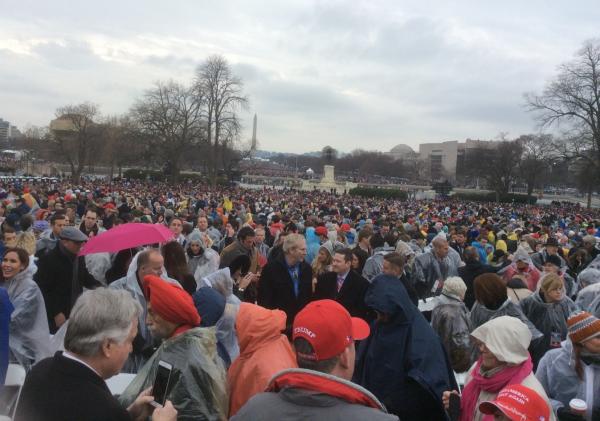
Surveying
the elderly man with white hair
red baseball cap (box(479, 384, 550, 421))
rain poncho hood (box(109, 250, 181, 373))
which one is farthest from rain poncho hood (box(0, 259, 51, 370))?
the elderly man with white hair

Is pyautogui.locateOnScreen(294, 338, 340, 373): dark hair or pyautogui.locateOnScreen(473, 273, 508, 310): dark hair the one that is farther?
pyautogui.locateOnScreen(473, 273, 508, 310): dark hair

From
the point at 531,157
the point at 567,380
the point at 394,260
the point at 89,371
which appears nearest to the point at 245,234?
the point at 394,260

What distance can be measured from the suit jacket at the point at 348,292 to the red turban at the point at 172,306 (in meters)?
3.13

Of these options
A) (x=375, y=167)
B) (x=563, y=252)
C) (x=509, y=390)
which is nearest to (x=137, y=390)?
(x=509, y=390)

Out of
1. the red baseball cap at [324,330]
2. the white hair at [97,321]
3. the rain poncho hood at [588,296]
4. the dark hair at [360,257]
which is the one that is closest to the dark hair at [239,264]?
the dark hair at [360,257]

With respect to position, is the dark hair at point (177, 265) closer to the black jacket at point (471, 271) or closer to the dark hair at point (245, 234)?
the dark hair at point (245, 234)

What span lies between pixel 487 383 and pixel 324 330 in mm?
1446

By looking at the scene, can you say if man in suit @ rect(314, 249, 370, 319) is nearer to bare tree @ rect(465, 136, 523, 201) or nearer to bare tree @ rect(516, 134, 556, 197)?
bare tree @ rect(516, 134, 556, 197)

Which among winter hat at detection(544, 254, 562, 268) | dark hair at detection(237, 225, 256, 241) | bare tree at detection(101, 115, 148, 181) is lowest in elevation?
winter hat at detection(544, 254, 562, 268)

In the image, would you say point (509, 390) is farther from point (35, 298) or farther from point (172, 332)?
point (35, 298)

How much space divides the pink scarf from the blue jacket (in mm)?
122

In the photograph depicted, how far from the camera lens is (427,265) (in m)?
A: 8.09

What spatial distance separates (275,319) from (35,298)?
2707mm

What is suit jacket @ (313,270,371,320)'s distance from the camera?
18.8 feet
